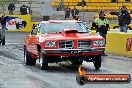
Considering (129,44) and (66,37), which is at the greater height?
(66,37)

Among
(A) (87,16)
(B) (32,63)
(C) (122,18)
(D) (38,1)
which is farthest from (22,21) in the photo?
(B) (32,63)

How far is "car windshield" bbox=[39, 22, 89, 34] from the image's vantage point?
1410 cm

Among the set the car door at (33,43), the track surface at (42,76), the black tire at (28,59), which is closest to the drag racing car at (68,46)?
the car door at (33,43)

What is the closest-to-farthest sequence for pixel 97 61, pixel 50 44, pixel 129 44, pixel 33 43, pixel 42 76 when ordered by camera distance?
1. pixel 42 76
2. pixel 50 44
3. pixel 97 61
4. pixel 33 43
5. pixel 129 44

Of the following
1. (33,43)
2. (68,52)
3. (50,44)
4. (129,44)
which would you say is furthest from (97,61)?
(129,44)

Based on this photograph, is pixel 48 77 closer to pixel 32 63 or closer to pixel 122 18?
pixel 32 63

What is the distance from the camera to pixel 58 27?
14.2m

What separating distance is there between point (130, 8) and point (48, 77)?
37041 mm

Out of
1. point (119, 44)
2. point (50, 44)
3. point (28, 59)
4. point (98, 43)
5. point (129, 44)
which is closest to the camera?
point (50, 44)

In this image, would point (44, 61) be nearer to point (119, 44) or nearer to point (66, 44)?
point (66, 44)

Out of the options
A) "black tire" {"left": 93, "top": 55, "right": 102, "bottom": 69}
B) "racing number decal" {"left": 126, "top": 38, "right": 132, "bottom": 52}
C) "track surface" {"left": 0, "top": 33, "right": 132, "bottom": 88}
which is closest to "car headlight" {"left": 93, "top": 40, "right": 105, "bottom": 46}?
"black tire" {"left": 93, "top": 55, "right": 102, "bottom": 69}

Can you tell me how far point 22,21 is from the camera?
40750 millimetres

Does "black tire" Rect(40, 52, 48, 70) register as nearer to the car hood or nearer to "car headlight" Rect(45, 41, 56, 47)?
"car headlight" Rect(45, 41, 56, 47)

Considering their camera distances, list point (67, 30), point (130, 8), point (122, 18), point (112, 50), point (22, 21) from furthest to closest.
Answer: point (130, 8), point (22, 21), point (122, 18), point (112, 50), point (67, 30)
